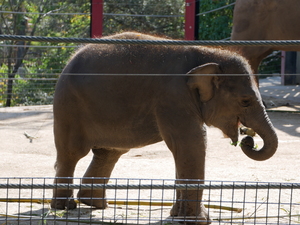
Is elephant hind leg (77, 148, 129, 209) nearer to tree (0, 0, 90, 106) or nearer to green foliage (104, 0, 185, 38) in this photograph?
green foliage (104, 0, 185, 38)

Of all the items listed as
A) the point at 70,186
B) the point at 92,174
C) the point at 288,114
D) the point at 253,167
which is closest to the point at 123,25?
the point at 288,114

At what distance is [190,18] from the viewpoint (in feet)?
37.1

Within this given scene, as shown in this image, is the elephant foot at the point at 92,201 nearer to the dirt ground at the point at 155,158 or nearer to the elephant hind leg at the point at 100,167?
the elephant hind leg at the point at 100,167

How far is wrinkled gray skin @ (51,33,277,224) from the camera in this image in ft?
12.6

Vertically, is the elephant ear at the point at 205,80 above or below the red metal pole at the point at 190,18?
below

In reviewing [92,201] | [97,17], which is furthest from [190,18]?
[92,201]

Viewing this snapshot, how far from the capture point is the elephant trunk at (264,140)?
3775 mm

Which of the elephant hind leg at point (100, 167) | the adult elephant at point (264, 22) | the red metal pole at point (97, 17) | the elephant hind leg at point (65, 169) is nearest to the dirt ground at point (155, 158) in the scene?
the elephant hind leg at point (100, 167)

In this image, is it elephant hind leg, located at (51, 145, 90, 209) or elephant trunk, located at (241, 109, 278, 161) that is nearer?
elephant trunk, located at (241, 109, 278, 161)

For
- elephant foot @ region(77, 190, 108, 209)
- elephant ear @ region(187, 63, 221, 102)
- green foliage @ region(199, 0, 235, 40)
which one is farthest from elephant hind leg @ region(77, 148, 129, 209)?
green foliage @ region(199, 0, 235, 40)

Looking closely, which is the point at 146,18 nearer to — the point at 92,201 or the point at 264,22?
the point at 264,22

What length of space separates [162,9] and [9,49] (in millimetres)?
3915

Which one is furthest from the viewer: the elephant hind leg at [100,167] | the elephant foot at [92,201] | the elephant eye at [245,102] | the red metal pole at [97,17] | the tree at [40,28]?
the tree at [40,28]

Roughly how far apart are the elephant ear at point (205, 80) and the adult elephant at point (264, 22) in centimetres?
429
